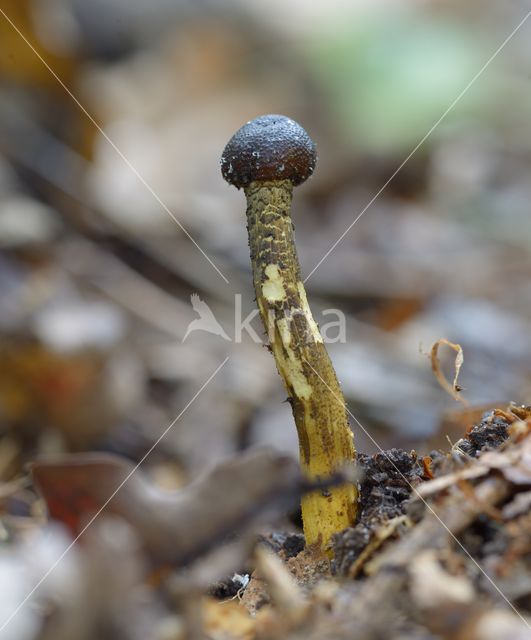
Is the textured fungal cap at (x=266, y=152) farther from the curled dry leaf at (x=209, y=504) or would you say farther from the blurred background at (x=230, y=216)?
the blurred background at (x=230, y=216)

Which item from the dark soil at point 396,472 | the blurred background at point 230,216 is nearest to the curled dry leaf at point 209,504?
the dark soil at point 396,472

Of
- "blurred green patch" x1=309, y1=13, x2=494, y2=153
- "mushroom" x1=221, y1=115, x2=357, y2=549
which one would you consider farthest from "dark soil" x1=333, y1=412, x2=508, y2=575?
"blurred green patch" x1=309, y1=13, x2=494, y2=153

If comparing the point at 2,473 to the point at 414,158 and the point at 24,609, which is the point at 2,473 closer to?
the point at 24,609

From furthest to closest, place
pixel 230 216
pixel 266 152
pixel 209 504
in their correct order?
1. pixel 230 216
2. pixel 266 152
3. pixel 209 504

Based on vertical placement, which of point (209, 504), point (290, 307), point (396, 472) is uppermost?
point (290, 307)

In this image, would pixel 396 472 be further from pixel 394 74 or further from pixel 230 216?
pixel 394 74

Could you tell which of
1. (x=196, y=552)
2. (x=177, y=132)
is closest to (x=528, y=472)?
(x=196, y=552)

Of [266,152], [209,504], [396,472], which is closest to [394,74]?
[266,152]
